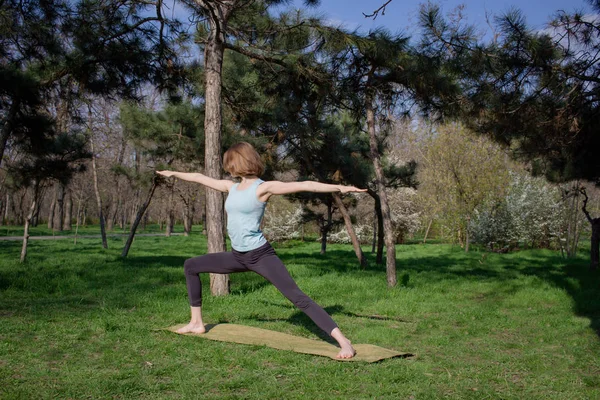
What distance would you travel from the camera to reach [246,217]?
4.39 metres

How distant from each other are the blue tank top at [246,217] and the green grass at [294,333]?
96 centimetres

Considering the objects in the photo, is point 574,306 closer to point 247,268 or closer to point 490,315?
point 490,315

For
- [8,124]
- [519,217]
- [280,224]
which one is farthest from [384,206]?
[280,224]

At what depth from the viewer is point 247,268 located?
4.53 m

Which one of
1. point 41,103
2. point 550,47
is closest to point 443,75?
point 550,47

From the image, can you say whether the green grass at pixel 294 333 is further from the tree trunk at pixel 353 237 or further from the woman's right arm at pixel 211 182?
the tree trunk at pixel 353 237

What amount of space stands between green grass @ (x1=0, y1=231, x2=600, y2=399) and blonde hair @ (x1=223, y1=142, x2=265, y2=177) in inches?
62.0

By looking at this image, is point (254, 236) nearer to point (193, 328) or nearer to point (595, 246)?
point (193, 328)

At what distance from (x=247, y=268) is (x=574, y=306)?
→ 551cm

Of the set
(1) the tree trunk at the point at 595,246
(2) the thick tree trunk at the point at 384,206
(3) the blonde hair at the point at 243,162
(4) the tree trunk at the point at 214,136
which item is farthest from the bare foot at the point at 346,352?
(1) the tree trunk at the point at 595,246

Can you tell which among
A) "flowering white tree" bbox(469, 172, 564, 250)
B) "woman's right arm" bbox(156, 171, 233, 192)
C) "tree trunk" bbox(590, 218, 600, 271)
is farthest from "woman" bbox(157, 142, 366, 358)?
"flowering white tree" bbox(469, 172, 564, 250)

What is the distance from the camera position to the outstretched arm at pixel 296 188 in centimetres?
396

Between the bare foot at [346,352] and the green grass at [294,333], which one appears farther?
the bare foot at [346,352]

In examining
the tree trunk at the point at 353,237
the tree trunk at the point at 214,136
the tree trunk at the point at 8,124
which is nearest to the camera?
the tree trunk at the point at 214,136
